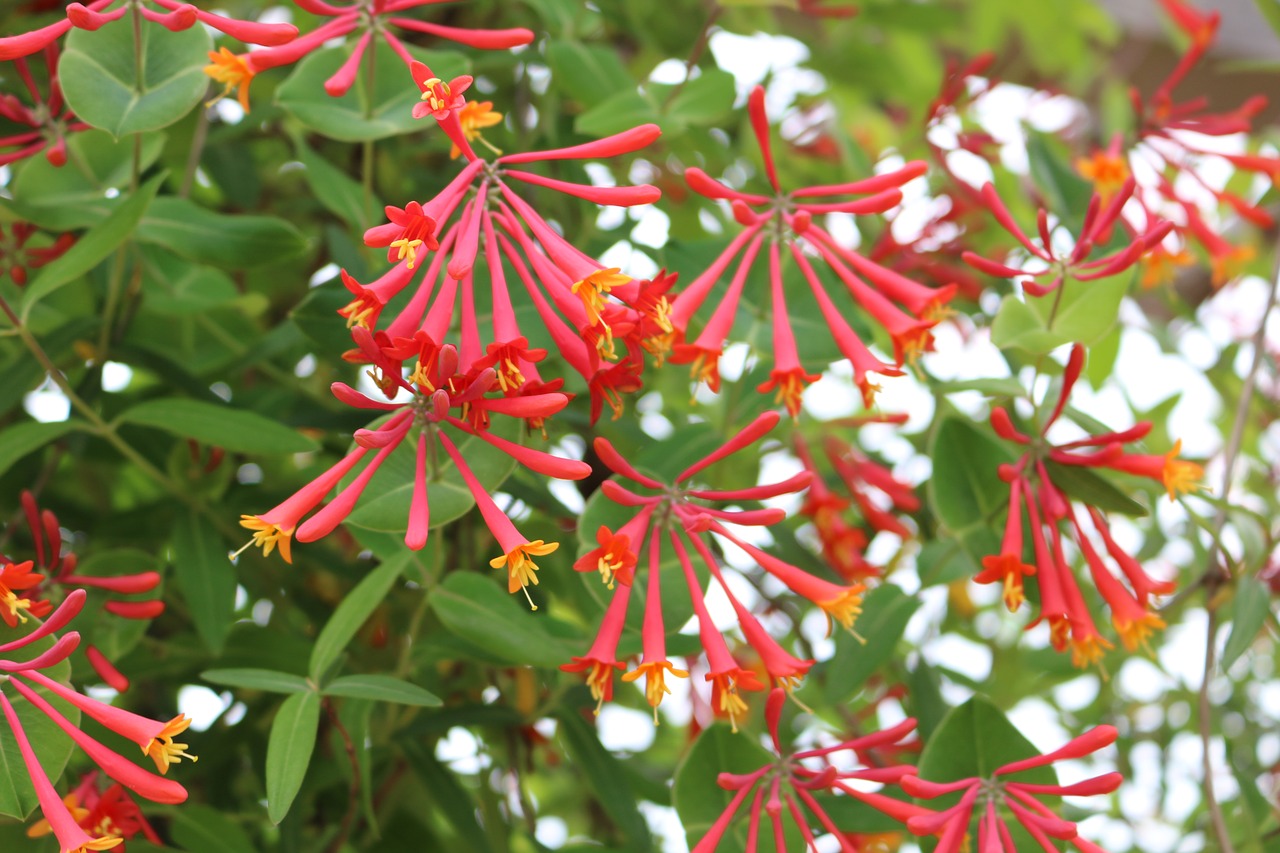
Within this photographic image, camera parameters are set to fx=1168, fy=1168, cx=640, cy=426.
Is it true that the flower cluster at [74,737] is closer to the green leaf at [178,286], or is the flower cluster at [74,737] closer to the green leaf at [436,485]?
the green leaf at [436,485]

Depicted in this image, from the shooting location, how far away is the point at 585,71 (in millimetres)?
871

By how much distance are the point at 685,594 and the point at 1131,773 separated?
0.82 m

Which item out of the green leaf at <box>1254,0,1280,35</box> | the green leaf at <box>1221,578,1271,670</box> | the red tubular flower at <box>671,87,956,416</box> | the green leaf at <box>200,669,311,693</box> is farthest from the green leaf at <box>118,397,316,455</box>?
the green leaf at <box>1254,0,1280,35</box>

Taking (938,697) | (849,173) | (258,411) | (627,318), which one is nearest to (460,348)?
(627,318)

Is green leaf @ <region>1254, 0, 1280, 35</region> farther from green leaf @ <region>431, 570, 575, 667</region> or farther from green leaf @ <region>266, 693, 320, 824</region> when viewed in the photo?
green leaf @ <region>266, 693, 320, 824</region>

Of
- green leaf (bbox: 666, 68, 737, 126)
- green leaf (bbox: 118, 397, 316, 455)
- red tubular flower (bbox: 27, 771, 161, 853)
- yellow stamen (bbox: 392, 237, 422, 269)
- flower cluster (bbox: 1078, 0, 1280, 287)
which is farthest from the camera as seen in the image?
flower cluster (bbox: 1078, 0, 1280, 287)

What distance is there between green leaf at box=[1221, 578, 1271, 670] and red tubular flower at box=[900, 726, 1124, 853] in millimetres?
182

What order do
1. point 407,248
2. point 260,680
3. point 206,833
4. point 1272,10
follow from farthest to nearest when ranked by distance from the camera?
point 1272,10 < point 206,833 < point 260,680 < point 407,248

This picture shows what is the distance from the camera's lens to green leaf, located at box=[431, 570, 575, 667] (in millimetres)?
682

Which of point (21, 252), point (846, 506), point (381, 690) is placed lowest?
point (846, 506)

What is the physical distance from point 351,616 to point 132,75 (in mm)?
350

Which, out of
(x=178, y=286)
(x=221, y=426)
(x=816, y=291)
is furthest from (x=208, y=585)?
(x=816, y=291)

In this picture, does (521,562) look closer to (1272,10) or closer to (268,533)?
(268,533)

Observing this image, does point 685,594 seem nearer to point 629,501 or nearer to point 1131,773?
point 629,501
